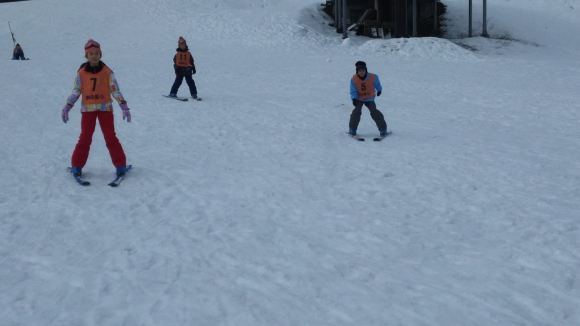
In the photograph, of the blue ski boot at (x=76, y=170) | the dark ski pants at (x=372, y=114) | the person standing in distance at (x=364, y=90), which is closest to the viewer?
the blue ski boot at (x=76, y=170)

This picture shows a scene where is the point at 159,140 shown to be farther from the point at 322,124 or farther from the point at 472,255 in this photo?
the point at 472,255

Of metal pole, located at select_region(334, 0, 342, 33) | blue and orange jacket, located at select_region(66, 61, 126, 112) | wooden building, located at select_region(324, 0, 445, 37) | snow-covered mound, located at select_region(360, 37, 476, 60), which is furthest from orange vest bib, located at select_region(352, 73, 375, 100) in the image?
metal pole, located at select_region(334, 0, 342, 33)

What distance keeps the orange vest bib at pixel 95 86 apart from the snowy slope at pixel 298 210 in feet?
3.51

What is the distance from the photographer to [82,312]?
357 centimetres

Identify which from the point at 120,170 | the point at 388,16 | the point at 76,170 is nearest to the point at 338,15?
the point at 388,16

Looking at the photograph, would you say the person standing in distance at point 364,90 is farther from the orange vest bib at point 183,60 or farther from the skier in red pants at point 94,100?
the orange vest bib at point 183,60

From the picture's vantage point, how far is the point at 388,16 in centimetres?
2941

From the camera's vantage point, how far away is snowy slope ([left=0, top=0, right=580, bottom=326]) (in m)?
3.71

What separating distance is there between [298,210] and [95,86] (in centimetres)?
291

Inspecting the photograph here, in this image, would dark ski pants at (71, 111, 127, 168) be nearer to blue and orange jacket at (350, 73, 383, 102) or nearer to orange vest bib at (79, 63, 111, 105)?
orange vest bib at (79, 63, 111, 105)

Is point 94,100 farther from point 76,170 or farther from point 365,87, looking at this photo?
Result: point 365,87

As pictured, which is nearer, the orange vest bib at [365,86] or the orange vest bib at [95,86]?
the orange vest bib at [95,86]

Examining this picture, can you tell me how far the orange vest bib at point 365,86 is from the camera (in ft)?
28.2

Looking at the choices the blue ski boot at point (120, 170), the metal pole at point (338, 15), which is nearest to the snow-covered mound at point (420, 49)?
the metal pole at point (338, 15)
